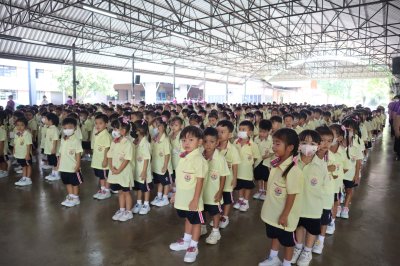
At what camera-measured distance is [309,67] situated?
26953 millimetres

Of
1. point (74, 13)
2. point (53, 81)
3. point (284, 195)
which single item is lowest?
point (284, 195)

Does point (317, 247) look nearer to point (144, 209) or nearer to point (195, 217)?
point (195, 217)

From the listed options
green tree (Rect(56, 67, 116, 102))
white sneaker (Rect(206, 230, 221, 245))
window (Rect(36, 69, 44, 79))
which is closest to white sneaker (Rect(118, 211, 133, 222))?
white sneaker (Rect(206, 230, 221, 245))

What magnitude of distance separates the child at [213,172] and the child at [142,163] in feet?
3.11

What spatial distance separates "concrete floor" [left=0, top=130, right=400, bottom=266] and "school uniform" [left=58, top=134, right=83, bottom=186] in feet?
1.29

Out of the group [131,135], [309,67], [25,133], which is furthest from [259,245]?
[309,67]

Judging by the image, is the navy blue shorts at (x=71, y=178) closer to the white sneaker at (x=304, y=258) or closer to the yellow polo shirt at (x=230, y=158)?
the yellow polo shirt at (x=230, y=158)

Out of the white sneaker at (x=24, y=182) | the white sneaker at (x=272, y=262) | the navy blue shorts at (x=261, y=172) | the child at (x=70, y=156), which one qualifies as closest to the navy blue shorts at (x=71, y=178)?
the child at (x=70, y=156)

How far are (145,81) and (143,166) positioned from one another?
22.4 metres

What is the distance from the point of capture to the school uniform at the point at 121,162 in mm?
Answer: 3346

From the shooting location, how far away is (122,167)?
10.9ft

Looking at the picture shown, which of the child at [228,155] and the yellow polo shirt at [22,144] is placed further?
the yellow polo shirt at [22,144]

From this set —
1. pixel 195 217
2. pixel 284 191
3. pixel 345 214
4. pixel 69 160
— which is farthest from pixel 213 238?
pixel 69 160

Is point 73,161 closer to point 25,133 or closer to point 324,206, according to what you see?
point 25,133
